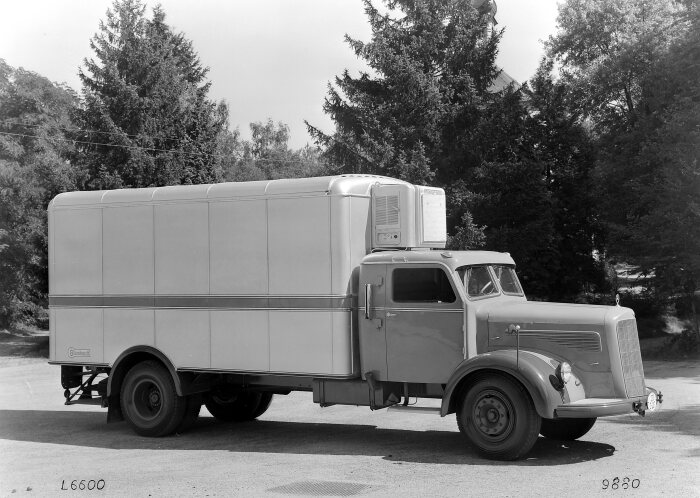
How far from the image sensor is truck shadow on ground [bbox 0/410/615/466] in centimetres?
1018

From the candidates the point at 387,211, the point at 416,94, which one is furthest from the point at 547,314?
the point at 416,94

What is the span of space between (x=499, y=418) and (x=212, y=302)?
422 cm

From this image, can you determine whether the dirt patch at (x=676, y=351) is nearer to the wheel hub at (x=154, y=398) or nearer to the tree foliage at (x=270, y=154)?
the wheel hub at (x=154, y=398)

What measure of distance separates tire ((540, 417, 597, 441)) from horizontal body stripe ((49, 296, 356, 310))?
116 inches

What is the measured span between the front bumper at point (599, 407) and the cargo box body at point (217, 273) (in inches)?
107

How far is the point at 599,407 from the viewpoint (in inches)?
370

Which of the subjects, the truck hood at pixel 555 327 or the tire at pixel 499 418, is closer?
the tire at pixel 499 418

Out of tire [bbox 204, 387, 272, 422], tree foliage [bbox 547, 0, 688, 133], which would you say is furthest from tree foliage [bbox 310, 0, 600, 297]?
tire [bbox 204, 387, 272, 422]

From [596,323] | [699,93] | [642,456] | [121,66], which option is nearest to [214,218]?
[596,323]

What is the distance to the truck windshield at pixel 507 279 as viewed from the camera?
11.2 metres

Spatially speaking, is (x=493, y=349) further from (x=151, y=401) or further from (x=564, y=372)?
(x=151, y=401)

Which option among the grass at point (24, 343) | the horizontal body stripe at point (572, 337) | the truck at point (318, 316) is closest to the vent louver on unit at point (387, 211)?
the truck at point (318, 316)

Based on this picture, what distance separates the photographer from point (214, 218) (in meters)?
11.8

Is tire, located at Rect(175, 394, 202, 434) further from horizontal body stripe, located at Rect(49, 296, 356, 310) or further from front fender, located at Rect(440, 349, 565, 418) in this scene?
front fender, located at Rect(440, 349, 565, 418)
